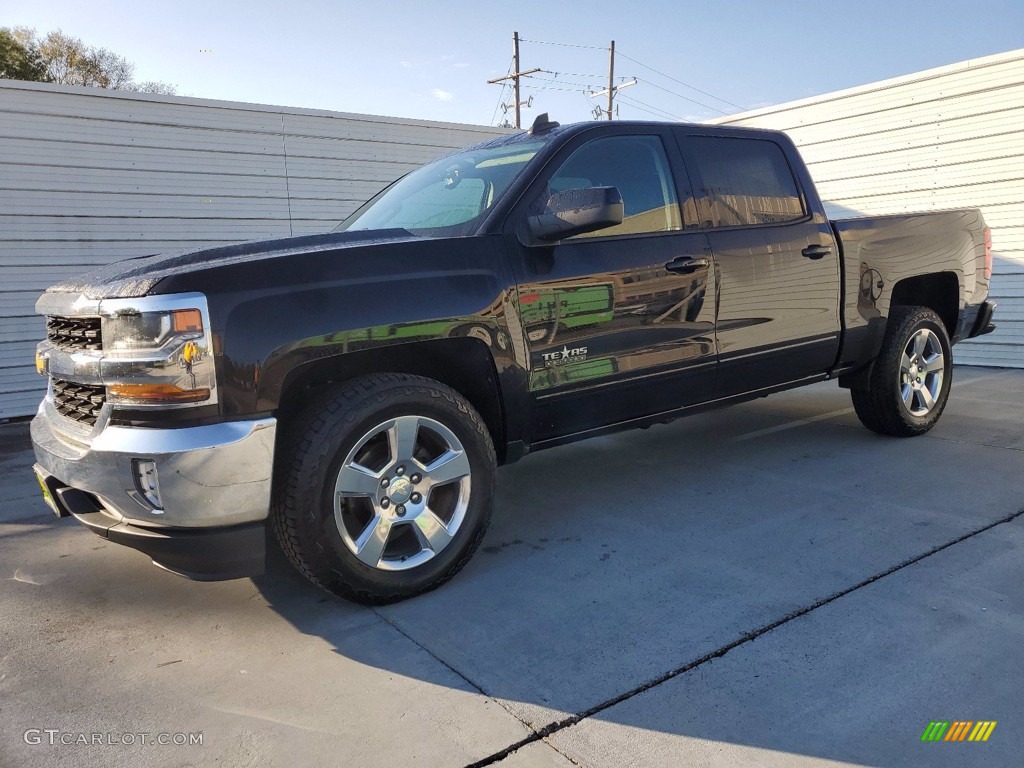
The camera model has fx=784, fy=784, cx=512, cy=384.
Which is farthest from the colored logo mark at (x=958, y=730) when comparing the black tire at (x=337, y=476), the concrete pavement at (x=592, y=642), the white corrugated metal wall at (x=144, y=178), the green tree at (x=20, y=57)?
the green tree at (x=20, y=57)

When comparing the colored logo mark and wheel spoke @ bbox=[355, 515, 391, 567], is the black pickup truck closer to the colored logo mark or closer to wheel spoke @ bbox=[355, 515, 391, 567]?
wheel spoke @ bbox=[355, 515, 391, 567]

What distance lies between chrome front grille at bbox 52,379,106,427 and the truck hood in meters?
0.35

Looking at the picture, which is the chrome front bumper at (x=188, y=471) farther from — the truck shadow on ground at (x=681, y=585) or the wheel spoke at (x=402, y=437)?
the truck shadow on ground at (x=681, y=585)

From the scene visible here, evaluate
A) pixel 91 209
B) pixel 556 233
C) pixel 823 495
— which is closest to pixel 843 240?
pixel 823 495

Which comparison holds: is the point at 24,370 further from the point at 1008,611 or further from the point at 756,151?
the point at 1008,611

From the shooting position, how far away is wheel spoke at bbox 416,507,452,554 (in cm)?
304

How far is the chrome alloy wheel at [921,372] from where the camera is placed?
16.4 feet

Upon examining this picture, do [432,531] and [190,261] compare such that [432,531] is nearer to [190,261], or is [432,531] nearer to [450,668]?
[450,668]

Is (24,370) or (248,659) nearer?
(248,659)

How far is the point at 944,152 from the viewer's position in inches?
349

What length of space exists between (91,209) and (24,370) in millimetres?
1655

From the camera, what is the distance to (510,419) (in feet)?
10.9

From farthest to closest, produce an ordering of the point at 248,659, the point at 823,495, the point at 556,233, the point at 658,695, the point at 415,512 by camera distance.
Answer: the point at 823,495, the point at 556,233, the point at 415,512, the point at 248,659, the point at 658,695

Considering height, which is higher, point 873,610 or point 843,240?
point 843,240
